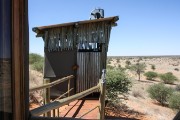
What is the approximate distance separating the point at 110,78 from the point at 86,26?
19.3ft

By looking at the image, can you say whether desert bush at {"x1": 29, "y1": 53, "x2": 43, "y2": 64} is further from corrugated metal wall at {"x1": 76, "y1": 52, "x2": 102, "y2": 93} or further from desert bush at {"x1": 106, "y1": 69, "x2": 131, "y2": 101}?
corrugated metal wall at {"x1": 76, "y1": 52, "x2": 102, "y2": 93}

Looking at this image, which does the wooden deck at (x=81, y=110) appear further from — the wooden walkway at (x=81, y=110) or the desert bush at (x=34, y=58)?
the desert bush at (x=34, y=58)

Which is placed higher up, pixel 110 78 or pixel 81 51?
pixel 81 51

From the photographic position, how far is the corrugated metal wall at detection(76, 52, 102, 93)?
11695 mm

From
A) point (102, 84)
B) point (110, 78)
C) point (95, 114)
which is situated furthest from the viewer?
point (110, 78)

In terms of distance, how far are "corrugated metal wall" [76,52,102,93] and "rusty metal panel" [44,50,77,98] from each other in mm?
352

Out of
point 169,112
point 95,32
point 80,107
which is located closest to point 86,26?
point 95,32

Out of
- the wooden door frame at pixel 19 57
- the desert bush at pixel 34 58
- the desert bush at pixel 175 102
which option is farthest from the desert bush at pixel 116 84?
the desert bush at pixel 34 58

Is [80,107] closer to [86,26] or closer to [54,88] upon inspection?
[54,88]

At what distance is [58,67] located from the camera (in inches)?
477

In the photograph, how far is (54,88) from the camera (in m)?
12.2

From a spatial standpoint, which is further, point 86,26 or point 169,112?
point 169,112

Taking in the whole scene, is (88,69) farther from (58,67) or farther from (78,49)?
(58,67)

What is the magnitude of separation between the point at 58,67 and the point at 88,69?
1.47m
